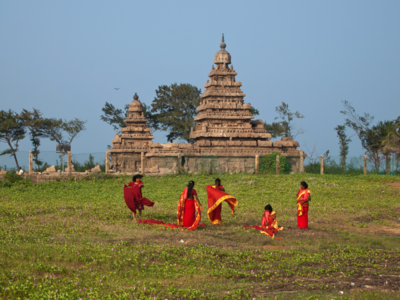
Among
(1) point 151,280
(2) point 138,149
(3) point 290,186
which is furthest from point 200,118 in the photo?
(1) point 151,280

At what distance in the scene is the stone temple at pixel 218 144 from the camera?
28.9 metres

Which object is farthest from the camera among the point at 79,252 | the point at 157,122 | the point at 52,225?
the point at 157,122

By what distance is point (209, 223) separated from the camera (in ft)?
43.7

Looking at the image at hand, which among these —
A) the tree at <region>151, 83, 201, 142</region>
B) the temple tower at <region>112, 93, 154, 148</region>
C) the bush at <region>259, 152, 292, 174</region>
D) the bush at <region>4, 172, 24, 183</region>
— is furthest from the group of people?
the tree at <region>151, 83, 201, 142</region>

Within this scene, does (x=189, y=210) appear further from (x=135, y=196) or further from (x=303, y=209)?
(x=303, y=209)

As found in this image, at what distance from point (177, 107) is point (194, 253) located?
4243 cm

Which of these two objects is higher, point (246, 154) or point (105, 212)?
point (246, 154)

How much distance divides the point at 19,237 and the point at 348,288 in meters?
7.37

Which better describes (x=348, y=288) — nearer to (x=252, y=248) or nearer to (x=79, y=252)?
(x=252, y=248)

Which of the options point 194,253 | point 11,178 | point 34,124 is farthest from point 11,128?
point 194,253

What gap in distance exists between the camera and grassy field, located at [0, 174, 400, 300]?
22.9ft

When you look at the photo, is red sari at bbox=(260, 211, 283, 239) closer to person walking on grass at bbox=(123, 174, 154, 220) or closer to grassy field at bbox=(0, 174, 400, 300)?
grassy field at bbox=(0, 174, 400, 300)

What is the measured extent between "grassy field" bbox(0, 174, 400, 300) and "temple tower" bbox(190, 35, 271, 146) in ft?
44.9

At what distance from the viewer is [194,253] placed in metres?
9.17
